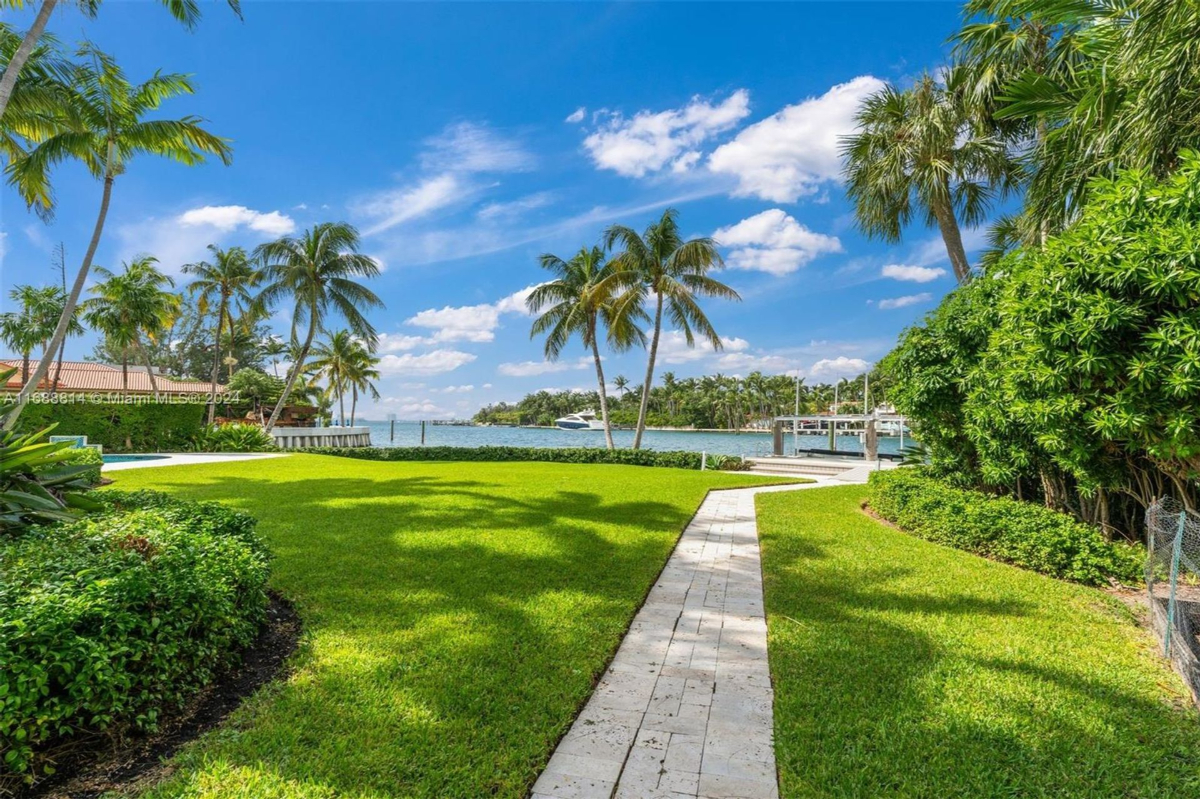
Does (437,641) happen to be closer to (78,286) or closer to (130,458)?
(78,286)

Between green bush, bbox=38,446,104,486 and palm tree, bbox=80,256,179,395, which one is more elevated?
palm tree, bbox=80,256,179,395

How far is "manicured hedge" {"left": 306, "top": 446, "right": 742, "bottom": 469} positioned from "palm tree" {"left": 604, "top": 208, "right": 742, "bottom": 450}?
14.2 feet

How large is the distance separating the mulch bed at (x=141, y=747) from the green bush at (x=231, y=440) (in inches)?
812

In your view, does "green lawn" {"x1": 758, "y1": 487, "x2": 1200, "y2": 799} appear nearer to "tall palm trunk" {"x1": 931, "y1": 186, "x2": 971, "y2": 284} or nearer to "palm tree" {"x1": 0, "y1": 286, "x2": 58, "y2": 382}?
"tall palm trunk" {"x1": 931, "y1": 186, "x2": 971, "y2": 284}

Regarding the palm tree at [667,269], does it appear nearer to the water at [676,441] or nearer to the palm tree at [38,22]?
the water at [676,441]

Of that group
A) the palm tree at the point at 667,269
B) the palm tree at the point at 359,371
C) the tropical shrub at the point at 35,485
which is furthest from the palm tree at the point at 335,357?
the tropical shrub at the point at 35,485

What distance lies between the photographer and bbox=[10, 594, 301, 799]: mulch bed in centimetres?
216

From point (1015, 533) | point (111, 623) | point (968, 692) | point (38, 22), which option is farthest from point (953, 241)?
point (38, 22)

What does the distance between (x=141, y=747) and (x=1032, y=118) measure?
10610mm

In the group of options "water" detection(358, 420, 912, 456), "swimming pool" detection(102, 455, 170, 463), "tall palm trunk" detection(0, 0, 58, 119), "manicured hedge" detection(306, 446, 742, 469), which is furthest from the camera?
"water" detection(358, 420, 912, 456)

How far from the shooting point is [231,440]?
2048 centimetres

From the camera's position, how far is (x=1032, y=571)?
5836mm

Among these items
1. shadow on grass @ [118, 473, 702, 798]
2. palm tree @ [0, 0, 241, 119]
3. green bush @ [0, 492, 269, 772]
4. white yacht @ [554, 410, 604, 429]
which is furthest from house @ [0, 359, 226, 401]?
white yacht @ [554, 410, 604, 429]

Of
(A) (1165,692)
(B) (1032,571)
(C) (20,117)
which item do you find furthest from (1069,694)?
(C) (20,117)
